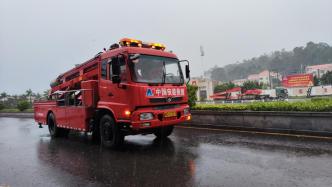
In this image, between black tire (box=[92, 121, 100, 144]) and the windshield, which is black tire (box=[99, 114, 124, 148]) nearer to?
black tire (box=[92, 121, 100, 144])

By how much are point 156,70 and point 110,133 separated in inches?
90.2

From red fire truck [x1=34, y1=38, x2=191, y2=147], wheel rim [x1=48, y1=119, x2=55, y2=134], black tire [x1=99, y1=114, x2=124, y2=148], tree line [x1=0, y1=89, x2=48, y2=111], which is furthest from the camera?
tree line [x1=0, y1=89, x2=48, y2=111]

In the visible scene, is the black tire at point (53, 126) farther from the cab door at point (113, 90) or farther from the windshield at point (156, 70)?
the windshield at point (156, 70)

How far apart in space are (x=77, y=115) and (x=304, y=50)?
137 metres

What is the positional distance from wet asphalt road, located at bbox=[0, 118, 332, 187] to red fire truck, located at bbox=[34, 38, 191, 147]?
2.21ft

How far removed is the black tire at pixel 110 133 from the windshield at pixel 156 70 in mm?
1608

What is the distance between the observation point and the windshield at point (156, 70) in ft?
25.4

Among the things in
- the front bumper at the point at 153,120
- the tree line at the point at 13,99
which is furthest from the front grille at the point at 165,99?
the tree line at the point at 13,99

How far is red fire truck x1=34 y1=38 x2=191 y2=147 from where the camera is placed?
7609 millimetres

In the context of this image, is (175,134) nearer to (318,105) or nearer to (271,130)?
(271,130)

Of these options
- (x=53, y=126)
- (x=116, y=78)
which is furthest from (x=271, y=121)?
(x=53, y=126)

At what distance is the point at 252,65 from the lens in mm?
154375

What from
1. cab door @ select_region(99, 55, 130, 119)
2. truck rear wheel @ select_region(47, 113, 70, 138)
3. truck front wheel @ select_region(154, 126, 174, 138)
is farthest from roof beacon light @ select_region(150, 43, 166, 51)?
truck rear wheel @ select_region(47, 113, 70, 138)

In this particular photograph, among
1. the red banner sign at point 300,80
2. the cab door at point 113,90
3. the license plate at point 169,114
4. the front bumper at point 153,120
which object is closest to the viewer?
the front bumper at point 153,120
